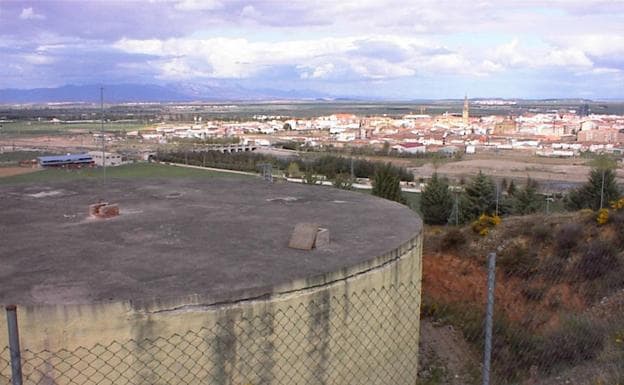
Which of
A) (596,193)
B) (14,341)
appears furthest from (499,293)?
(596,193)

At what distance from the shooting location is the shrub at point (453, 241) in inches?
624

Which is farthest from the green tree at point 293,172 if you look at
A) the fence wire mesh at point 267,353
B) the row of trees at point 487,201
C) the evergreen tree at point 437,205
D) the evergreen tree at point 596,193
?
the fence wire mesh at point 267,353

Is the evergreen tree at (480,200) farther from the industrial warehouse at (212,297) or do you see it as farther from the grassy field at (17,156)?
the grassy field at (17,156)

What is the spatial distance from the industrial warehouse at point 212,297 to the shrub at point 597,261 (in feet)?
22.4

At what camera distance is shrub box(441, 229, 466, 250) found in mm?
15859

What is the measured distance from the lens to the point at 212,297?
450 centimetres

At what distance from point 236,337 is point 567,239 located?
11892 mm

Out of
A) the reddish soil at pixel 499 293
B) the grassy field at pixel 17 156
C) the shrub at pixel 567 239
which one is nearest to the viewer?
the reddish soil at pixel 499 293

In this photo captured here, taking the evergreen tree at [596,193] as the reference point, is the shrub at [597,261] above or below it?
above

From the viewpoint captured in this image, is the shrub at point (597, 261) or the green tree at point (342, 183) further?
the green tree at point (342, 183)

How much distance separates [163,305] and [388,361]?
2504mm

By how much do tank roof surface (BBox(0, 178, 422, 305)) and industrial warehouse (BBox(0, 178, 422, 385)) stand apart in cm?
3

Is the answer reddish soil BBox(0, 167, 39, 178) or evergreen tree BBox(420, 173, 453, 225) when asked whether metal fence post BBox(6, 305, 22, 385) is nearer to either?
evergreen tree BBox(420, 173, 453, 225)

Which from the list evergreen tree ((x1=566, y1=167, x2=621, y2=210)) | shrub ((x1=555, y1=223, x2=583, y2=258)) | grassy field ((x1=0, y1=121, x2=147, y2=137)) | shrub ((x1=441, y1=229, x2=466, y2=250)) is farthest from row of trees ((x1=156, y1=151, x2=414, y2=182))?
shrub ((x1=555, y1=223, x2=583, y2=258))
